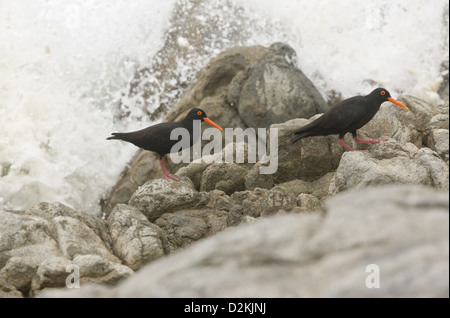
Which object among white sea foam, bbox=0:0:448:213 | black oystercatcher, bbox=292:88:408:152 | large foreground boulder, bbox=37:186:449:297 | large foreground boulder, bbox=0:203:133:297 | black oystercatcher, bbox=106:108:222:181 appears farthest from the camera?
white sea foam, bbox=0:0:448:213

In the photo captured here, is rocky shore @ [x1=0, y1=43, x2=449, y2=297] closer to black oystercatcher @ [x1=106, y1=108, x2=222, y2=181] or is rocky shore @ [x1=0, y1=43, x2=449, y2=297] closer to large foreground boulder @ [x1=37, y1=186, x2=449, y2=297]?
large foreground boulder @ [x1=37, y1=186, x2=449, y2=297]

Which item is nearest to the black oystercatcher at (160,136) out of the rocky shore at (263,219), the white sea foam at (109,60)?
the rocky shore at (263,219)

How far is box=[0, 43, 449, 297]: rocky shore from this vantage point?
11.0 feet

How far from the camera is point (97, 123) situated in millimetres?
17094

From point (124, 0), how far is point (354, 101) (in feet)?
43.8

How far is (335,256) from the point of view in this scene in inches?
133

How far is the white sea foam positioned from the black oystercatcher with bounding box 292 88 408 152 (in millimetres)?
7191

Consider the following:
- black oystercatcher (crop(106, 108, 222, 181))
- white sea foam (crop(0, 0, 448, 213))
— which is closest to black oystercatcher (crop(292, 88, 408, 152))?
black oystercatcher (crop(106, 108, 222, 181))

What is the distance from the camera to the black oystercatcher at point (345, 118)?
29.8 feet

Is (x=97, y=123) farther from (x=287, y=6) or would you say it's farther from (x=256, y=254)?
(x=256, y=254)

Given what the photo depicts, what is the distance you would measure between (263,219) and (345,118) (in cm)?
459
